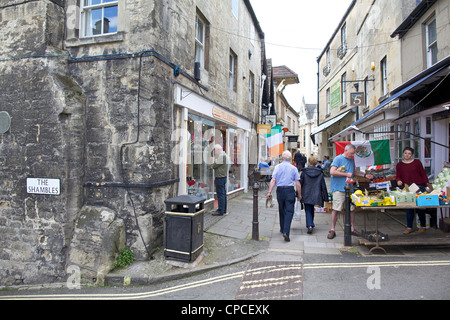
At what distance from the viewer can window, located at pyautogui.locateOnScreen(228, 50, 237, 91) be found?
10.7m

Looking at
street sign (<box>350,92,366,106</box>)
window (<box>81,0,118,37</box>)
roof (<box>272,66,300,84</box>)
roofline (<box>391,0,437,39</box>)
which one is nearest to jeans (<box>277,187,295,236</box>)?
window (<box>81,0,118,37</box>)

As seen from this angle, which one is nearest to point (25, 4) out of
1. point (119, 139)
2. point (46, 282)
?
point (119, 139)

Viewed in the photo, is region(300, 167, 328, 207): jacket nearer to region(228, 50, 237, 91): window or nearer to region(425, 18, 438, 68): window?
region(425, 18, 438, 68): window

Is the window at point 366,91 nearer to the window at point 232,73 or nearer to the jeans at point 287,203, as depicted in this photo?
Result: the window at point 232,73

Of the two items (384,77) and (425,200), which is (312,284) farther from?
(384,77)

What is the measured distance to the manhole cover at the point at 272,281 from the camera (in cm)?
363

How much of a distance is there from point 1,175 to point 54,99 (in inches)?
80.6

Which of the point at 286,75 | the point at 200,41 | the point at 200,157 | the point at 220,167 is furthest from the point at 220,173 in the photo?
the point at 286,75

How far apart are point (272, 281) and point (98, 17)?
605 cm

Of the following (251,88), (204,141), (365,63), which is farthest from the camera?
(251,88)

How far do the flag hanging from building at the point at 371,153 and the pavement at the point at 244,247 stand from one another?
154 centimetres

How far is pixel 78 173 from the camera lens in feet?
17.7

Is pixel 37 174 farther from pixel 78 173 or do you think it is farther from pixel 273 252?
pixel 273 252

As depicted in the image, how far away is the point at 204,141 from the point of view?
834cm
